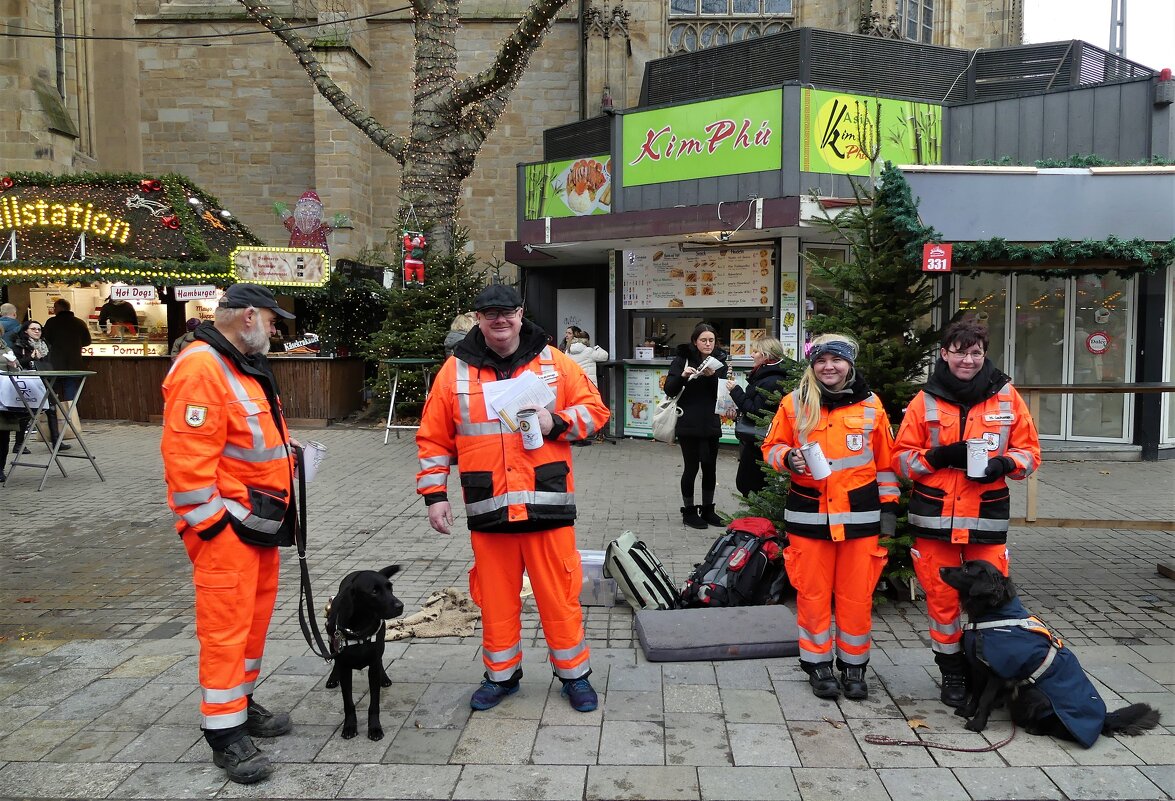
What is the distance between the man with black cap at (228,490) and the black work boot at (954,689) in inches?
115

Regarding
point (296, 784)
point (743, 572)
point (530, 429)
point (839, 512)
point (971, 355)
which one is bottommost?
point (296, 784)

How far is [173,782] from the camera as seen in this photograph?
10.3 feet

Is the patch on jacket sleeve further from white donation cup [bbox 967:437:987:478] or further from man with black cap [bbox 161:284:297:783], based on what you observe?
white donation cup [bbox 967:437:987:478]

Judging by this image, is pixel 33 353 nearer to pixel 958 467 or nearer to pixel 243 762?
pixel 243 762

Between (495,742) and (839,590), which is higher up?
(839,590)

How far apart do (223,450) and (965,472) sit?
10.2 feet

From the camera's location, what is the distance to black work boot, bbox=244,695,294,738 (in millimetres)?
3479

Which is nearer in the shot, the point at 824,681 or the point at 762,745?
the point at 762,745

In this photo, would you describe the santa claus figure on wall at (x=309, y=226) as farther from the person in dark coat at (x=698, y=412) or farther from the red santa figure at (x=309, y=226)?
the person in dark coat at (x=698, y=412)

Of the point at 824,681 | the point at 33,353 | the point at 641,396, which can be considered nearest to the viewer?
the point at 824,681

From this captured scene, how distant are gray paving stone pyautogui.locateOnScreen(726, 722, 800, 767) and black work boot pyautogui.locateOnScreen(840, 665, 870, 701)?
45cm

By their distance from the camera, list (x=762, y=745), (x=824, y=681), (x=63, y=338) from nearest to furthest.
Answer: (x=762, y=745), (x=824, y=681), (x=63, y=338)

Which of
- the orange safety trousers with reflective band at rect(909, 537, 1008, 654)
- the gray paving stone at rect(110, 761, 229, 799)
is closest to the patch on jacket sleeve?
the gray paving stone at rect(110, 761, 229, 799)

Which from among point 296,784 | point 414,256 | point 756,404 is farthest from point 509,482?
point 414,256
